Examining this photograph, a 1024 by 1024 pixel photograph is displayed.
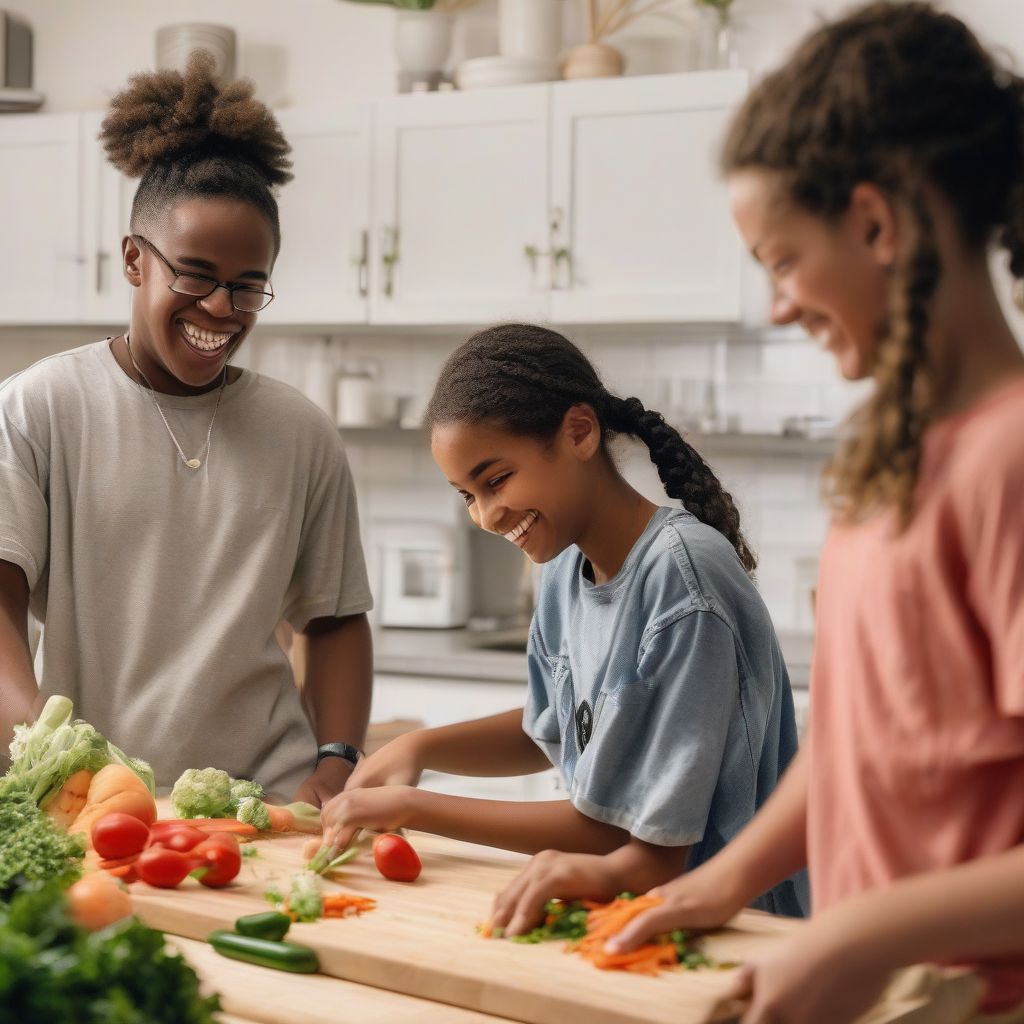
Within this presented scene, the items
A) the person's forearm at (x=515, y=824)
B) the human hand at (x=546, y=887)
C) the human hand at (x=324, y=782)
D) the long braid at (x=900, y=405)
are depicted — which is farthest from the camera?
the human hand at (x=324, y=782)

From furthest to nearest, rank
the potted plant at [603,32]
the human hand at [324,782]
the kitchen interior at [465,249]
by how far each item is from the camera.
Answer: the potted plant at [603,32] < the kitchen interior at [465,249] < the human hand at [324,782]

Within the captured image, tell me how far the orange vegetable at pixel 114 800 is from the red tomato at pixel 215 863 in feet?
0.46

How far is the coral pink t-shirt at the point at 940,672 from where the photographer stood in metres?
0.80

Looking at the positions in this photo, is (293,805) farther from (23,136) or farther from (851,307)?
(23,136)

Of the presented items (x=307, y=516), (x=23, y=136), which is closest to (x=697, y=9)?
(x=23, y=136)

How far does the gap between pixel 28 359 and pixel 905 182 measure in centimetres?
413

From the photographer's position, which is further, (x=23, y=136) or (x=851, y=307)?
(x=23, y=136)

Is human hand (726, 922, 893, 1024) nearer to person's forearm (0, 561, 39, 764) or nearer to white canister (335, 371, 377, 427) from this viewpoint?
person's forearm (0, 561, 39, 764)

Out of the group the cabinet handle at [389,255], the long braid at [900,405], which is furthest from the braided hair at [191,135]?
the cabinet handle at [389,255]

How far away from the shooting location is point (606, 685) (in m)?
1.40

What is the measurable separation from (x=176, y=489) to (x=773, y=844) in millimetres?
1030

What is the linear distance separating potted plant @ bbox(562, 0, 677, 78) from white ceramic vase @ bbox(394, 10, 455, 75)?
386 mm

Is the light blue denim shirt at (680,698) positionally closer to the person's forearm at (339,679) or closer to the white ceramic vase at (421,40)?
the person's forearm at (339,679)

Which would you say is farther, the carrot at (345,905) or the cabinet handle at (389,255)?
the cabinet handle at (389,255)
